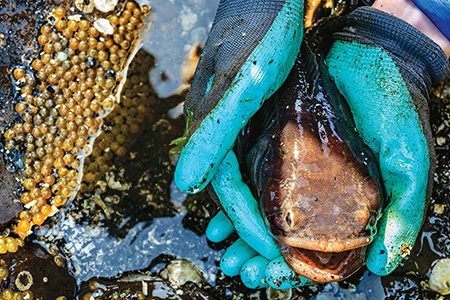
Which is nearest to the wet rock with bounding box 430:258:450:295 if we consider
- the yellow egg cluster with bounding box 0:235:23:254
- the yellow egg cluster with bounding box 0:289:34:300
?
the yellow egg cluster with bounding box 0:289:34:300

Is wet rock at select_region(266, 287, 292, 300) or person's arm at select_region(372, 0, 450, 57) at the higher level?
person's arm at select_region(372, 0, 450, 57)

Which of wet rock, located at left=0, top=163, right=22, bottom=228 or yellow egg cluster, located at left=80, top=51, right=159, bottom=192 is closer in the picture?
wet rock, located at left=0, top=163, right=22, bottom=228

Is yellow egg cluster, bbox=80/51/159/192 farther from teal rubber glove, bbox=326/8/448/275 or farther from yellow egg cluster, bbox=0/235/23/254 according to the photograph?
teal rubber glove, bbox=326/8/448/275

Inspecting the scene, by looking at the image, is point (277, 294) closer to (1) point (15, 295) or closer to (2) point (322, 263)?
(2) point (322, 263)

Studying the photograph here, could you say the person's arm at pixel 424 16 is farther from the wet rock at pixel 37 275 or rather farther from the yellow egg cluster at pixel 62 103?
the wet rock at pixel 37 275

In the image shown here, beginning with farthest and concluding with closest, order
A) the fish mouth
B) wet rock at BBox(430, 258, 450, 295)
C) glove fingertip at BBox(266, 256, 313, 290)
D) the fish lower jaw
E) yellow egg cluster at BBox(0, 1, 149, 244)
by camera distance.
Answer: yellow egg cluster at BBox(0, 1, 149, 244) < wet rock at BBox(430, 258, 450, 295) < glove fingertip at BBox(266, 256, 313, 290) < the fish mouth < the fish lower jaw

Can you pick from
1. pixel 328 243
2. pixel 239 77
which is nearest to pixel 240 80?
pixel 239 77

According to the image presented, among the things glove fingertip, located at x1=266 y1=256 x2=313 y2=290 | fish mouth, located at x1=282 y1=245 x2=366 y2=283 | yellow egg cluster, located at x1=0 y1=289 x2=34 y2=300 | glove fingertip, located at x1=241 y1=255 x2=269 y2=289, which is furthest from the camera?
yellow egg cluster, located at x1=0 y1=289 x2=34 y2=300

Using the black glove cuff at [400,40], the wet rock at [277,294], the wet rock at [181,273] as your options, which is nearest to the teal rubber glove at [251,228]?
the wet rock at [277,294]
